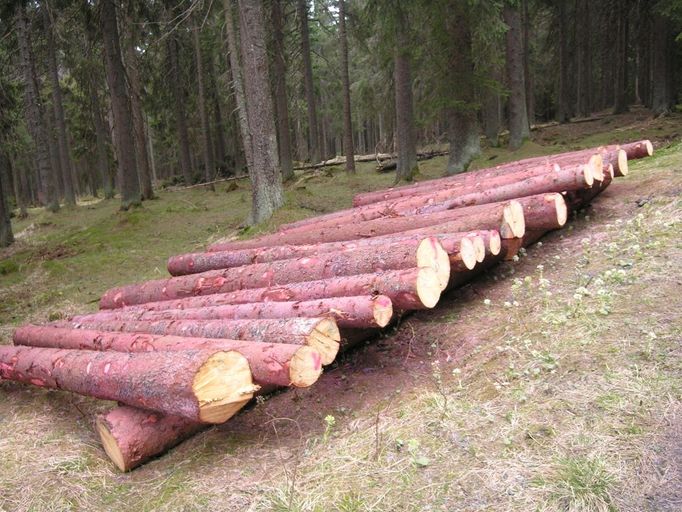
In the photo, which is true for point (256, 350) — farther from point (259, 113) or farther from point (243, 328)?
point (259, 113)

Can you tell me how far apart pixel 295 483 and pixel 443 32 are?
1282cm

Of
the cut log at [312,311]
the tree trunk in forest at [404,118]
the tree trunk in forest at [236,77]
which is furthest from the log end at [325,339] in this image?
the tree trunk in forest at [404,118]

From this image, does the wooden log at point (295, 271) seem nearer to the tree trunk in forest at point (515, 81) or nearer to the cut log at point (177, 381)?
the cut log at point (177, 381)

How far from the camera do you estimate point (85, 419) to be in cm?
490

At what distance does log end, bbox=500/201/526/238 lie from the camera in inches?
208

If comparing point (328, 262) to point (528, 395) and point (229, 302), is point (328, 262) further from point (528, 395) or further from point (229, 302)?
point (528, 395)

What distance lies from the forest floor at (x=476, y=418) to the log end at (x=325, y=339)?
0.52 metres

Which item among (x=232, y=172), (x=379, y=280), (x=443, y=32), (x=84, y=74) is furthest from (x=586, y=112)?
(x=379, y=280)

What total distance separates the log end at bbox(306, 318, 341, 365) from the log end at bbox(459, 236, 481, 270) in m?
1.48

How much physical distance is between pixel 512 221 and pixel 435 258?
1.26 m

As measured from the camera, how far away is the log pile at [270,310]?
143 inches

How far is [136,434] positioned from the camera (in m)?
3.83

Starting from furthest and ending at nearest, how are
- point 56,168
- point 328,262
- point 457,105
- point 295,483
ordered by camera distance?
point 56,168 < point 457,105 < point 328,262 < point 295,483

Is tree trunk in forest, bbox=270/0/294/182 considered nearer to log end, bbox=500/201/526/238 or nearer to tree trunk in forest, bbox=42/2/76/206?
tree trunk in forest, bbox=42/2/76/206
